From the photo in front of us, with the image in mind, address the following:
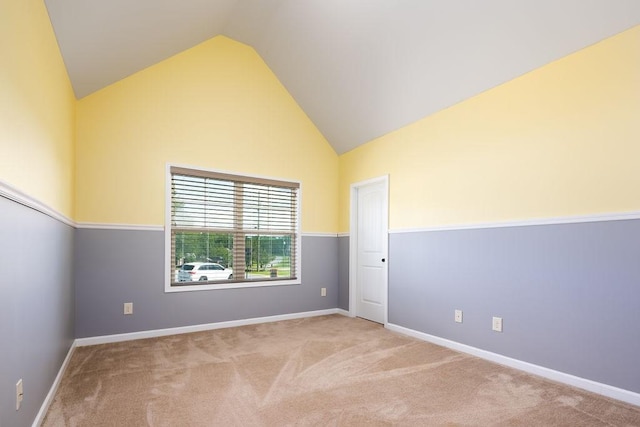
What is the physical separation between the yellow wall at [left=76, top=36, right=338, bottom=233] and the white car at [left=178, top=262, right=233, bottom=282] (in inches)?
25.3

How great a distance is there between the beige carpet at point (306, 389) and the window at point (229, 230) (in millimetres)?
934

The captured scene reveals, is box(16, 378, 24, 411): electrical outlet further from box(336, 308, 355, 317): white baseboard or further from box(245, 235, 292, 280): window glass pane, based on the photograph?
box(336, 308, 355, 317): white baseboard

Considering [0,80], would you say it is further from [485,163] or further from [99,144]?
[485,163]

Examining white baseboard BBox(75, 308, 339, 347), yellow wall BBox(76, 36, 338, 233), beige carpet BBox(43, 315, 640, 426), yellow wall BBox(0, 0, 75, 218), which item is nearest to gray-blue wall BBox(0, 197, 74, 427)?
yellow wall BBox(0, 0, 75, 218)

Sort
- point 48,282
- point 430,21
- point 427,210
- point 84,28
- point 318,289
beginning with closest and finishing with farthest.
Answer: point 48,282 < point 84,28 < point 430,21 < point 427,210 < point 318,289

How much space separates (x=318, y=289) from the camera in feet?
16.3

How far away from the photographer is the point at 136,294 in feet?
12.0

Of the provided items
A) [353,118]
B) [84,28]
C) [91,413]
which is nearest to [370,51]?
[353,118]

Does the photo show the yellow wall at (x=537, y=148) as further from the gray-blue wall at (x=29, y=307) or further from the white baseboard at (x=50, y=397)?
the white baseboard at (x=50, y=397)

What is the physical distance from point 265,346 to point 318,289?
1642 mm

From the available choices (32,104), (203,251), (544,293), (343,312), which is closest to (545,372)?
(544,293)

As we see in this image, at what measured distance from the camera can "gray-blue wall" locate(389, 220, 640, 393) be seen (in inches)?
91.0

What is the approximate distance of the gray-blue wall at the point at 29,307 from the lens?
146 centimetres

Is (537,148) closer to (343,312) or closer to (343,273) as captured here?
(343,273)
